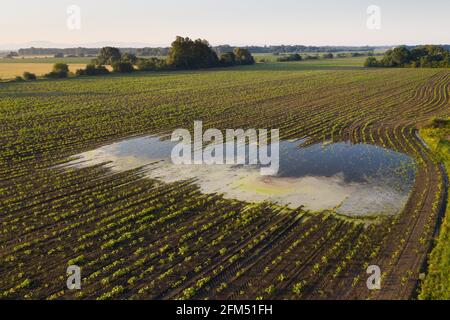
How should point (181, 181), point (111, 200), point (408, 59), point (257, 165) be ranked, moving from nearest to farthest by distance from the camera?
point (111, 200) → point (181, 181) → point (257, 165) → point (408, 59)

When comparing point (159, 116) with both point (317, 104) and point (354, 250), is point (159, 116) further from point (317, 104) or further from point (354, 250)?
point (354, 250)

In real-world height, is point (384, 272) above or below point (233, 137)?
below

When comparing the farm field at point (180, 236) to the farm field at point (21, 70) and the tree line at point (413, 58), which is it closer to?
the farm field at point (21, 70)

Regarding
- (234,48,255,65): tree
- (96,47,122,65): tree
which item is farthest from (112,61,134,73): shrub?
(234,48,255,65): tree

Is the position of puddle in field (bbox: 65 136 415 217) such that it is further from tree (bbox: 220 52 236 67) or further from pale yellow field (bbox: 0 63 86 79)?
tree (bbox: 220 52 236 67)

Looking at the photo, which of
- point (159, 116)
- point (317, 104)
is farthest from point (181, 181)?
point (317, 104)

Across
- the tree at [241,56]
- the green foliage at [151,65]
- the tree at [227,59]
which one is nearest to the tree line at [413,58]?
the tree at [241,56]
